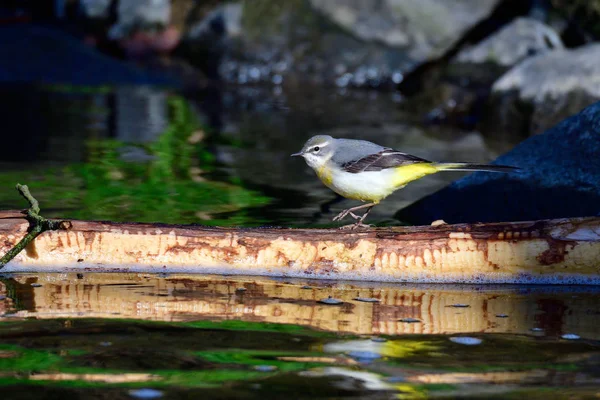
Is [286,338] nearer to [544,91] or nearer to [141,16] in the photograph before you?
[544,91]

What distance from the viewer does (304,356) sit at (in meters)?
4.16

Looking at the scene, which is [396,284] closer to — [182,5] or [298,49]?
→ [298,49]

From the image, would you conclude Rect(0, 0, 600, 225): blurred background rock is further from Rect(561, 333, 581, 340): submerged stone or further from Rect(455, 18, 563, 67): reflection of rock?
Rect(561, 333, 581, 340): submerged stone

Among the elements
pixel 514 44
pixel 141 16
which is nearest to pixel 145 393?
pixel 514 44

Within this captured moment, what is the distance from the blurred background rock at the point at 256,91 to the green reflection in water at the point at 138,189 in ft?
0.11

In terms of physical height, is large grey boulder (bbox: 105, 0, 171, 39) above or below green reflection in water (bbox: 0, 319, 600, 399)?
above

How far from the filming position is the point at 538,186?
744 cm

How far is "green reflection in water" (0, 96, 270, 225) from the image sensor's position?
24.8 feet

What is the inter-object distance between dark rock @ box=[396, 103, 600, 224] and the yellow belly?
1288mm

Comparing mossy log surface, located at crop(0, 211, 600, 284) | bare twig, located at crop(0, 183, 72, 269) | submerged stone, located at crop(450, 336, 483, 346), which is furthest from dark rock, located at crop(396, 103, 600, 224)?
bare twig, located at crop(0, 183, 72, 269)

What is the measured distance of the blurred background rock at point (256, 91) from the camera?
9047 mm

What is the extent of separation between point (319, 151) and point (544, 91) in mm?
7350

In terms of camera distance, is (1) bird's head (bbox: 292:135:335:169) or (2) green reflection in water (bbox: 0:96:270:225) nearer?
(1) bird's head (bbox: 292:135:335:169)

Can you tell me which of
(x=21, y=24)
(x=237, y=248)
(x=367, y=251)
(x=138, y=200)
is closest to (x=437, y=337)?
(x=367, y=251)
